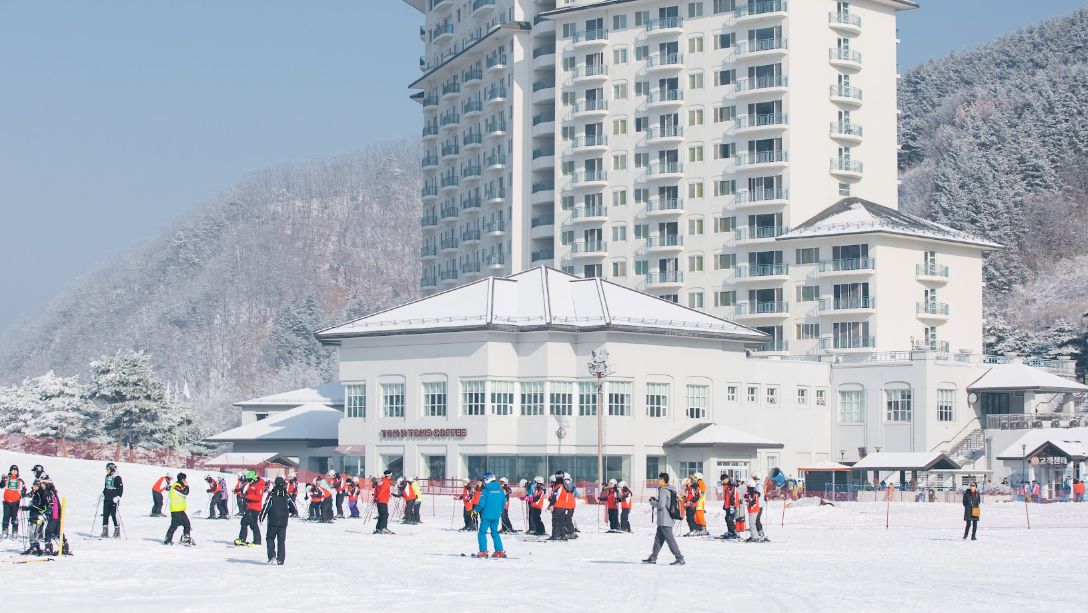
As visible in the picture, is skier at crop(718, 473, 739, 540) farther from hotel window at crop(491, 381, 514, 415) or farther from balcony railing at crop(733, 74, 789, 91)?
balcony railing at crop(733, 74, 789, 91)

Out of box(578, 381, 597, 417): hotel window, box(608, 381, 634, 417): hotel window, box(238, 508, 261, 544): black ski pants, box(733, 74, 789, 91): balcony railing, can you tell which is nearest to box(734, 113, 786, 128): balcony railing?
box(733, 74, 789, 91): balcony railing

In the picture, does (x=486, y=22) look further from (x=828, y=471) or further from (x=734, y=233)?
(x=828, y=471)

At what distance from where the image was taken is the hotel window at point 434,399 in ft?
264

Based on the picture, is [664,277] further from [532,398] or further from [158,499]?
[158,499]

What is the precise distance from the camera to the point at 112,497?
35.9 meters

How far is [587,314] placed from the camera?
8131 centimetres

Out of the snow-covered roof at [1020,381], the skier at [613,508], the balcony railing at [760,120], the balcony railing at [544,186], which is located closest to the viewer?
the skier at [613,508]

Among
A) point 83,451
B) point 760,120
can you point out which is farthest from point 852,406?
point 83,451

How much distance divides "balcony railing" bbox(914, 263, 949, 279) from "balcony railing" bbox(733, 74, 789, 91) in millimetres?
16550

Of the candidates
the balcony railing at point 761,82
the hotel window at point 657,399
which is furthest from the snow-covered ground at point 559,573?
the balcony railing at point 761,82

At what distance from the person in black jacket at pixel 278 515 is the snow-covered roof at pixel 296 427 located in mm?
67419

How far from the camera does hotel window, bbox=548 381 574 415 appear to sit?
79875mm

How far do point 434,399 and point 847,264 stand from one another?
109 feet

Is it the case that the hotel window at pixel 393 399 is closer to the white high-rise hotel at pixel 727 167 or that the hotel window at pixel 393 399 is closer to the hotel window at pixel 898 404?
the hotel window at pixel 898 404
